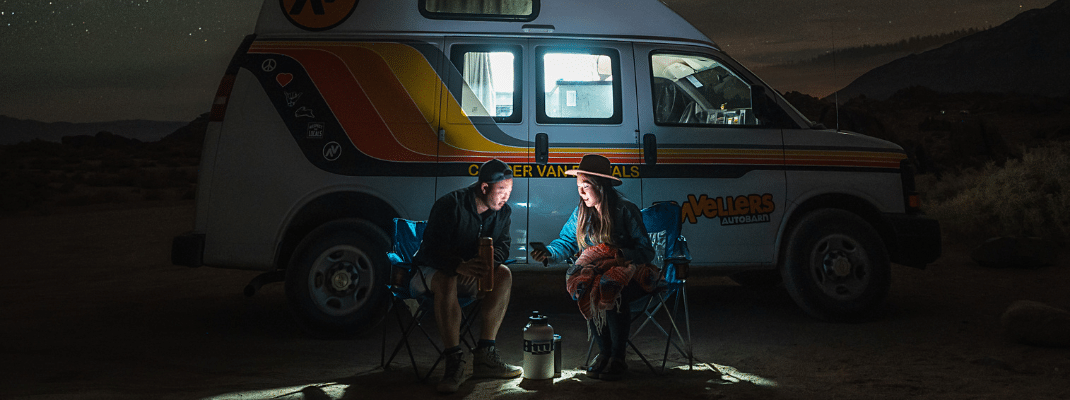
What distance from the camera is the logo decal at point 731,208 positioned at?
5.51m

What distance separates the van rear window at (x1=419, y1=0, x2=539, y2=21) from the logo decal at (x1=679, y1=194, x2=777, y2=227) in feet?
5.62

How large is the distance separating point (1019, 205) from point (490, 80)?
9.14m

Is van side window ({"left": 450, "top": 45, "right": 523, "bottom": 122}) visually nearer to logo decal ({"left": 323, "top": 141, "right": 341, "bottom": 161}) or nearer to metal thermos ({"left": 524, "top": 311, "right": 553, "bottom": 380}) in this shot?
logo decal ({"left": 323, "top": 141, "right": 341, "bottom": 161})

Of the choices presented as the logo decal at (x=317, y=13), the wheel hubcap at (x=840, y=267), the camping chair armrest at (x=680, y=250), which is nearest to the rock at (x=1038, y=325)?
the wheel hubcap at (x=840, y=267)

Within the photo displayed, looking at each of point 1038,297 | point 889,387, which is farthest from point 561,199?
point 1038,297

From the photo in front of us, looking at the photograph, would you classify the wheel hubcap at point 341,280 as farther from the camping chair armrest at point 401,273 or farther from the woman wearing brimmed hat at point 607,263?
the woman wearing brimmed hat at point 607,263

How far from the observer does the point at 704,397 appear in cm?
377

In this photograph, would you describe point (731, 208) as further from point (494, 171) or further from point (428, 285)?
point (428, 285)

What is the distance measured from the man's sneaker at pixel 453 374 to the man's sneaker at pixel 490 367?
12 cm

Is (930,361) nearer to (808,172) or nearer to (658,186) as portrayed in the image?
(808,172)

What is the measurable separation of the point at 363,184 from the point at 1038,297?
5862 millimetres

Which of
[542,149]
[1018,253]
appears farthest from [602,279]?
[1018,253]

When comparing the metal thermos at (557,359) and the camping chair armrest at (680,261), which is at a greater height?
the camping chair armrest at (680,261)

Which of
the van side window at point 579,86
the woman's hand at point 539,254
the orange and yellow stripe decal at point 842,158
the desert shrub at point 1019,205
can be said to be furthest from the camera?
the desert shrub at point 1019,205
